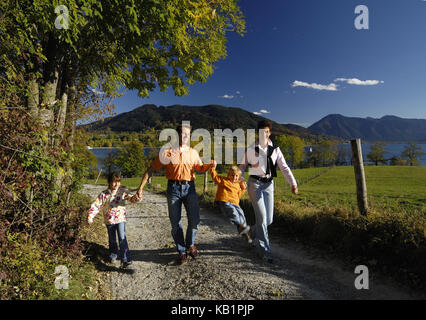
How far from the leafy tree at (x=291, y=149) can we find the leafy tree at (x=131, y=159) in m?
50.6

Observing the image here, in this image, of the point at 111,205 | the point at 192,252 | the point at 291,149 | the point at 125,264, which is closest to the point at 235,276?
the point at 192,252

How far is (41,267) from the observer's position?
3109mm

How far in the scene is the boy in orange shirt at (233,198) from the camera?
5.01 m

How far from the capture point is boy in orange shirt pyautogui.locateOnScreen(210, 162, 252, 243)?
5006 millimetres

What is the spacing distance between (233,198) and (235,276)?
6.08ft

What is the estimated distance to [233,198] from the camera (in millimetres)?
5219

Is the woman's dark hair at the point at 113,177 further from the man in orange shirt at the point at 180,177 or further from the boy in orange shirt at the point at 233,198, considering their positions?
the boy in orange shirt at the point at 233,198

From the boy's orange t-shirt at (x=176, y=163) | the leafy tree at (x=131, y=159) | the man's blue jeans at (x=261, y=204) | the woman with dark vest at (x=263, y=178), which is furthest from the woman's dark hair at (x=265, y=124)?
the leafy tree at (x=131, y=159)

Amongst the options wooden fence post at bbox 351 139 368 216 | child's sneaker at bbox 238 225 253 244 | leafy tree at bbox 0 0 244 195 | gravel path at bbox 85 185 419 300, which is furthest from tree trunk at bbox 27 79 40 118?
wooden fence post at bbox 351 139 368 216

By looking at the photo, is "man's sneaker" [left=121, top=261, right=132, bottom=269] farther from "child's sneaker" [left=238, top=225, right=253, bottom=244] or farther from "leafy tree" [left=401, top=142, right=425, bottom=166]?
"leafy tree" [left=401, top=142, right=425, bottom=166]

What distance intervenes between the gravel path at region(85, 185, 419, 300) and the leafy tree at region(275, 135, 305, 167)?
77.2 meters
